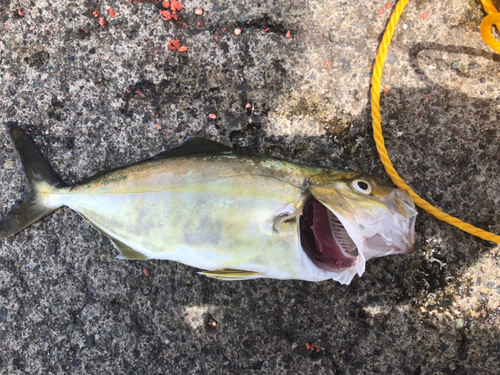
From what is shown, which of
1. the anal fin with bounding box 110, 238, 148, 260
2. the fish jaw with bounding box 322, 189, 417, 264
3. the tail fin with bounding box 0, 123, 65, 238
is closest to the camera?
the fish jaw with bounding box 322, 189, 417, 264

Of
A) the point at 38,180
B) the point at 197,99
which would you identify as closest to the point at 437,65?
the point at 197,99

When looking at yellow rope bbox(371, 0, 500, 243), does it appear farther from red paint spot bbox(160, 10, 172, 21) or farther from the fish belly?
red paint spot bbox(160, 10, 172, 21)

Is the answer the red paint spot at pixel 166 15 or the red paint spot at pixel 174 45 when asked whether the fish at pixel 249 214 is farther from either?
the red paint spot at pixel 166 15

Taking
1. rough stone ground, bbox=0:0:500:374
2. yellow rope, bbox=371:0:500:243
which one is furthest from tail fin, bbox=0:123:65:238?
yellow rope, bbox=371:0:500:243

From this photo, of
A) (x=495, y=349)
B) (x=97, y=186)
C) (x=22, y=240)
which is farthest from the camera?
(x=22, y=240)

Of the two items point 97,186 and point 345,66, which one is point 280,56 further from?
point 97,186

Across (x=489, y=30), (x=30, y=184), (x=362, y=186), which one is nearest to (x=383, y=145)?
(x=362, y=186)
